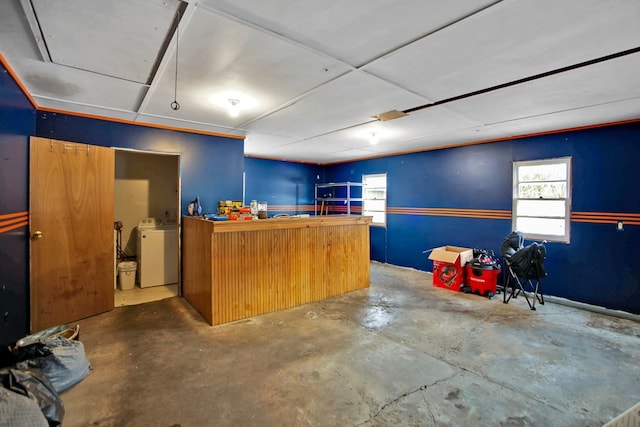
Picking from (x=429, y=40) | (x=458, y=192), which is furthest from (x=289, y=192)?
(x=429, y=40)

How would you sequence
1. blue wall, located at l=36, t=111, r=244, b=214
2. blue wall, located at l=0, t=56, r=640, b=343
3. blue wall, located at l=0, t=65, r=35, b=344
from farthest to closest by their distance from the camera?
blue wall, located at l=36, t=111, r=244, b=214, blue wall, located at l=0, t=56, r=640, b=343, blue wall, located at l=0, t=65, r=35, b=344

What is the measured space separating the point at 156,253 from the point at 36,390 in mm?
3196

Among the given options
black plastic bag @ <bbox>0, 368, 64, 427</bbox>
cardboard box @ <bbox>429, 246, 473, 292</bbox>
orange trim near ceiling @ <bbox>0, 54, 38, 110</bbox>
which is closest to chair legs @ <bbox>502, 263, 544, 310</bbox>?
cardboard box @ <bbox>429, 246, 473, 292</bbox>

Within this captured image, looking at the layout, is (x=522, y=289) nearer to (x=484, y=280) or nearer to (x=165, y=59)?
(x=484, y=280)

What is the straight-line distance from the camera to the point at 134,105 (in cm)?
333

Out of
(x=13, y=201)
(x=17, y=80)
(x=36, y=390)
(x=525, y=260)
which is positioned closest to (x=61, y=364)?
(x=36, y=390)

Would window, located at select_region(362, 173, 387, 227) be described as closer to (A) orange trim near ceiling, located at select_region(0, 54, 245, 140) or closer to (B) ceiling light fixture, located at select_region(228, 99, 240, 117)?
(A) orange trim near ceiling, located at select_region(0, 54, 245, 140)

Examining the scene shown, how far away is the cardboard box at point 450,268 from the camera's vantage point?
15.7ft

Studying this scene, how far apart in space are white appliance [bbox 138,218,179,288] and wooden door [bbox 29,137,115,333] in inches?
40.8

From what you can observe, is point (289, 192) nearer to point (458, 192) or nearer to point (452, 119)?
point (458, 192)

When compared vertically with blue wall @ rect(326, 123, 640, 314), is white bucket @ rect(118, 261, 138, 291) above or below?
below

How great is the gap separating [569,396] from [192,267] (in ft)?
13.1

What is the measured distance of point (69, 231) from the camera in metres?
3.30

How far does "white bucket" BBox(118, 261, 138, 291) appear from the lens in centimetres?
453
